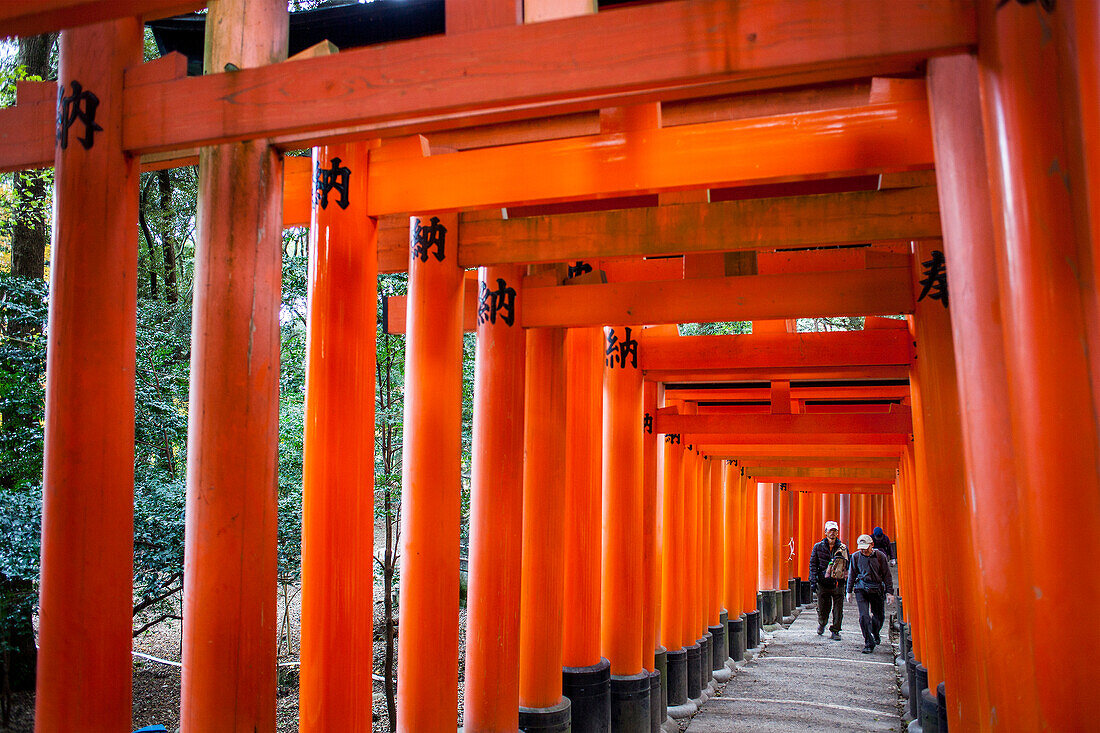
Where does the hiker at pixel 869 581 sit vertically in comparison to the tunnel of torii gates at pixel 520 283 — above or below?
below

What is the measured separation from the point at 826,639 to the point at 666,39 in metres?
16.5

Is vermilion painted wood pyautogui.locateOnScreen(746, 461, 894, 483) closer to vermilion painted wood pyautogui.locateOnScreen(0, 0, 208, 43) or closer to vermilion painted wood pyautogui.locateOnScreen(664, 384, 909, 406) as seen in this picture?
vermilion painted wood pyautogui.locateOnScreen(664, 384, 909, 406)

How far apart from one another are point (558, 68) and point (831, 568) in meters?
14.9

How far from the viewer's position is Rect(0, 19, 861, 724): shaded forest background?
694 centimetres

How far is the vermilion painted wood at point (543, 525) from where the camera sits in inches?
265

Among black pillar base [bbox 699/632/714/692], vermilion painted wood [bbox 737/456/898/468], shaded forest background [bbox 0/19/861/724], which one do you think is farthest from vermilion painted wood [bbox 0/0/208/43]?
vermilion painted wood [bbox 737/456/898/468]

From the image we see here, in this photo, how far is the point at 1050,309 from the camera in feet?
7.73

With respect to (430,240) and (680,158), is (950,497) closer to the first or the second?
(680,158)

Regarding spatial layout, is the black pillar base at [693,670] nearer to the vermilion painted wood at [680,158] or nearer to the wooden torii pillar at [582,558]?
the wooden torii pillar at [582,558]

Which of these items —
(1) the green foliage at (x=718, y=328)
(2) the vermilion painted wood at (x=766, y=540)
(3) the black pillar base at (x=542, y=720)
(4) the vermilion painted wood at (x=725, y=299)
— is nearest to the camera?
(4) the vermilion painted wood at (x=725, y=299)

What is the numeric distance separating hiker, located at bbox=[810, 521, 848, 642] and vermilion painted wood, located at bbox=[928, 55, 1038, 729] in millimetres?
14012

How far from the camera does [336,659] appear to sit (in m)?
4.58

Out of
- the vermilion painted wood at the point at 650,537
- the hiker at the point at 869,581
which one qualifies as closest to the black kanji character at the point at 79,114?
the vermilion painted wood at the point at 650,537

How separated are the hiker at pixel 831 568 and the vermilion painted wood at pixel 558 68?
14.3 m
